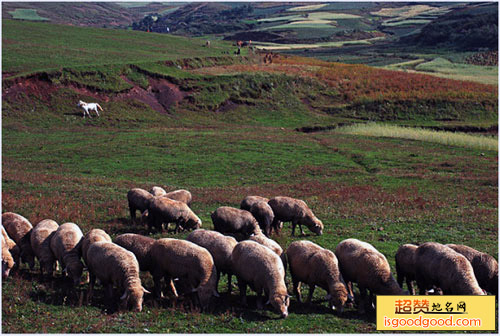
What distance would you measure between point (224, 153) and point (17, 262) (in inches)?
963

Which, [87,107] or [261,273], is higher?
[87,107]

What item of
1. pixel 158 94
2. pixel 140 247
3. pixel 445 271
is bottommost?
pixel 445 271

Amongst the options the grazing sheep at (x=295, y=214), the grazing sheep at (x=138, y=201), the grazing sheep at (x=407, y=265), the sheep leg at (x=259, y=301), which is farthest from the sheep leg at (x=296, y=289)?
the grazing sheep at (x=138, y=201)

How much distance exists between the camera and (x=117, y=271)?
13531 mm

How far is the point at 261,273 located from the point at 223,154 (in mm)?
26343

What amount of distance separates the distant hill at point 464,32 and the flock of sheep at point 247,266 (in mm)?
129105

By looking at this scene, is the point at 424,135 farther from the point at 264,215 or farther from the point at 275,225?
the point at 264,215

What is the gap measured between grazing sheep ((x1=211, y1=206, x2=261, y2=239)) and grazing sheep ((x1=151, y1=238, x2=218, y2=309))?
13.7 feet

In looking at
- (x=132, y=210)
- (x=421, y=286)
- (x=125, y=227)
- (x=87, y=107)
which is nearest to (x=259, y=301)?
(x=421, y=286)

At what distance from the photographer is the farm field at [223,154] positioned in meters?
13.6

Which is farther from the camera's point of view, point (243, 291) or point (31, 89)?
point (31, 89)

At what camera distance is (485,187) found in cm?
3039

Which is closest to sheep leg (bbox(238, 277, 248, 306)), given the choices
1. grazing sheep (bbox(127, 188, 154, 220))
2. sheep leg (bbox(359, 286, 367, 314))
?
sheep leg (bbox(359, 286, 367, 314))

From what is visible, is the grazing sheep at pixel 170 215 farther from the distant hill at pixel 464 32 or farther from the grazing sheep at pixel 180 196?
the distant hill at pixel 464 32
